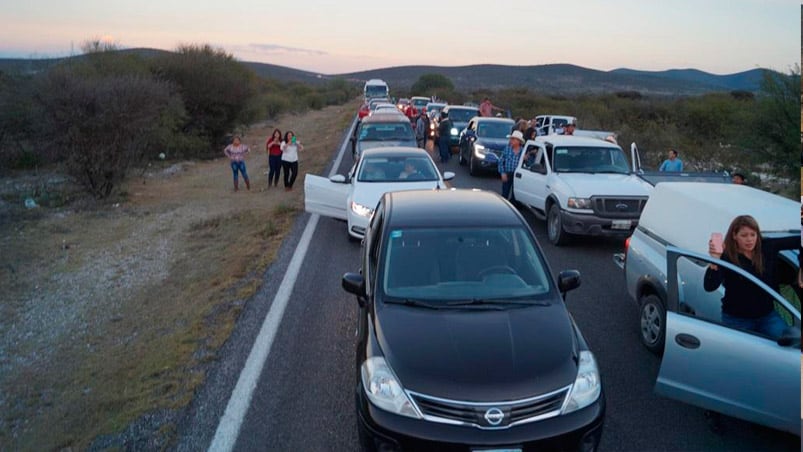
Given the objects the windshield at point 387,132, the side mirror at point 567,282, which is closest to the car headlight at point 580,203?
the side mirror at point 567,282

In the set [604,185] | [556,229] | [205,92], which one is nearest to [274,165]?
[556,229]

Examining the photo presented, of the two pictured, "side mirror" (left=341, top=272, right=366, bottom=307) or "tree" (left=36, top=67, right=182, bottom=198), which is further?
"tree" (left=36, top=67, right=182, bottom=198)

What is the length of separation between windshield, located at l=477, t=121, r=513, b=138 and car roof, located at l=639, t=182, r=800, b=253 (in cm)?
1328

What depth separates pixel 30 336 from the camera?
382 inches

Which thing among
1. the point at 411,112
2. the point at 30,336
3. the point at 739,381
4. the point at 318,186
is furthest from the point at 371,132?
the point at 411,112

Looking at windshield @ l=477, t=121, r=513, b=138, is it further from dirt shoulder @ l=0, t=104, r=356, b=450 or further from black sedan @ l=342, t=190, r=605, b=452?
black sedan @ l=342, t=190, r=605, b=452

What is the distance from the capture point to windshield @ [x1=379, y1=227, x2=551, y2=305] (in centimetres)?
526

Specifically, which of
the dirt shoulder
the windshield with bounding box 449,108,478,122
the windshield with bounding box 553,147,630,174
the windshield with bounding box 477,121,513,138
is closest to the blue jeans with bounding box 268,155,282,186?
the dirt shoulder

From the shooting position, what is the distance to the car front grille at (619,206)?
10727mm

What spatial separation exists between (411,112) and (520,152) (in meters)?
22.3

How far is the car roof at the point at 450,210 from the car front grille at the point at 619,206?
454 centimetres

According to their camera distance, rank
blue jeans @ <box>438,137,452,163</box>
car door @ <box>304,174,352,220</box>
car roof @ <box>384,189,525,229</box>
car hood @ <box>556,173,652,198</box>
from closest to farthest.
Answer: car roof @ <box>384,189,525,229</box>
car hood @ <box>556,173,652,198</box>
car door @ <box>304,174,352,220</box>
blue jeans @ <box>438,137,452,163</box>

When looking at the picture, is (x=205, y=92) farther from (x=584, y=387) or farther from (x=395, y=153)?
(x=584, y=387)

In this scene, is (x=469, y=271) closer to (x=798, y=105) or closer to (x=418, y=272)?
(x=418, y=272)
